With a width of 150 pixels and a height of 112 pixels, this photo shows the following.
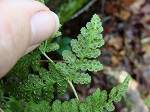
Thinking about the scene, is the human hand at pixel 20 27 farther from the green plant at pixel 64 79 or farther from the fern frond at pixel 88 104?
the fern frond at pixel 88 104

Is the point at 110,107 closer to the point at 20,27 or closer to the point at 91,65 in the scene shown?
the point at 91,65

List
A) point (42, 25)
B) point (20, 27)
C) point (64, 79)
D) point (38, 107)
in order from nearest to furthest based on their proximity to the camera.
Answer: point (20, 27), point (42, 25), point (38, 107), point (64, 79)

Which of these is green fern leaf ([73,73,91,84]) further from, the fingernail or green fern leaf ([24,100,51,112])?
the fingernail

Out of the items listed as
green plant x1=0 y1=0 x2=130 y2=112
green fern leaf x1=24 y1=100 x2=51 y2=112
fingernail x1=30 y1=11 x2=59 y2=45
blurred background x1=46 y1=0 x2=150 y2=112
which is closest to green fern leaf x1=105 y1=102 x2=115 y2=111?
green plant x1=0 y1=0 x2=130 y2=112

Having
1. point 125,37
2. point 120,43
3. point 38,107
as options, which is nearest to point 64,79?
point 38,107

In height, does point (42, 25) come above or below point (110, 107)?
above

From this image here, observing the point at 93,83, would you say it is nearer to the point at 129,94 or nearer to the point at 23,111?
the point at 129,94
